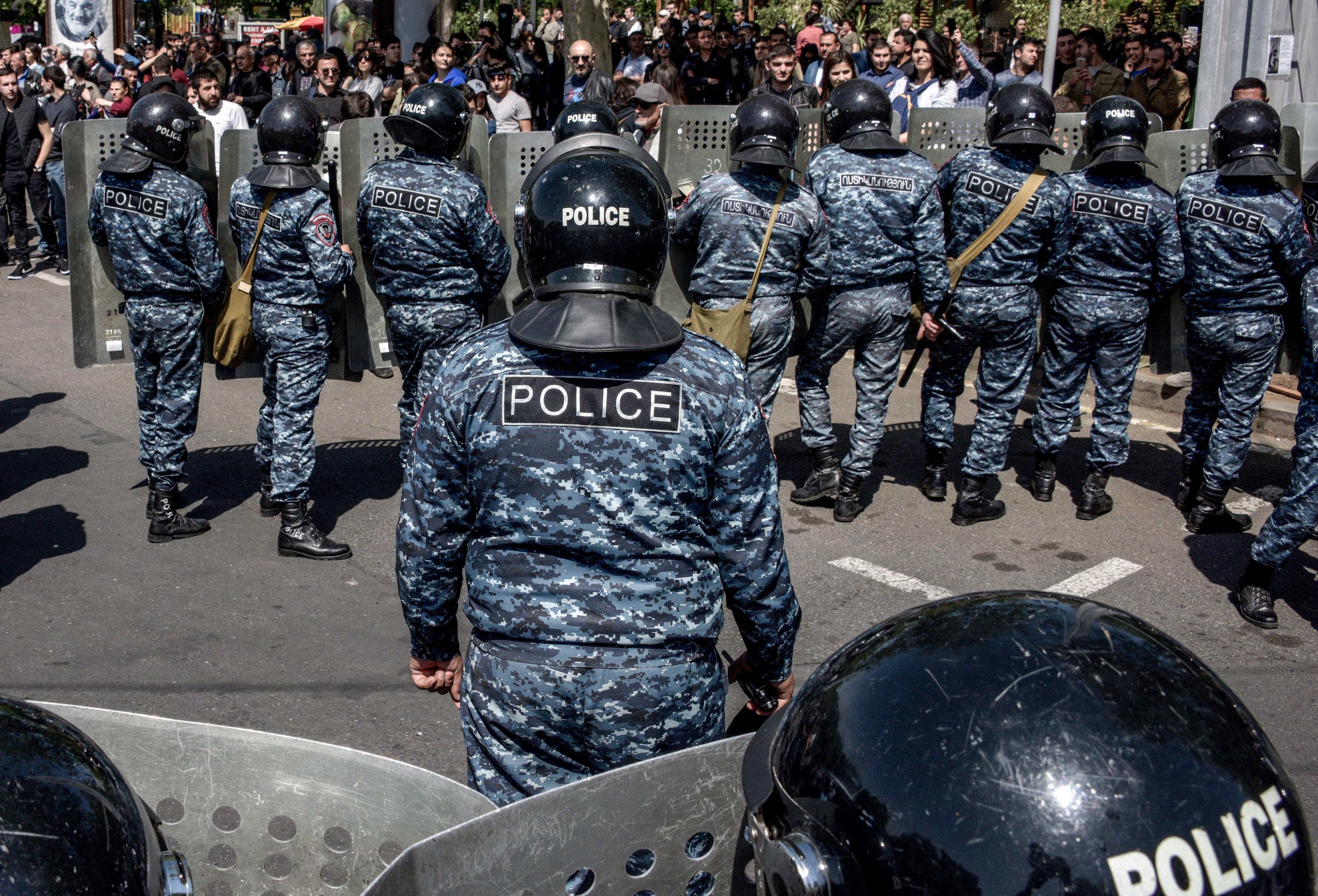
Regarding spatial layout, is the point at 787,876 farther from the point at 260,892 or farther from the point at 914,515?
the point at 914,515

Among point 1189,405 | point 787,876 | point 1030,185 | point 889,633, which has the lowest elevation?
point 1189,405

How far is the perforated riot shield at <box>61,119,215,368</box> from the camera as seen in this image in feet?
20.5

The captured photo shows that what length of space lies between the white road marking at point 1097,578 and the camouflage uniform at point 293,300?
3.63 m

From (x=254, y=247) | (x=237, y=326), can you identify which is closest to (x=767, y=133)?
(x=254, y=247)

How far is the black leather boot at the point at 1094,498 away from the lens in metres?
6.64

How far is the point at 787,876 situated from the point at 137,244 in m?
5.21

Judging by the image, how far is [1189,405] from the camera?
6.62 metres

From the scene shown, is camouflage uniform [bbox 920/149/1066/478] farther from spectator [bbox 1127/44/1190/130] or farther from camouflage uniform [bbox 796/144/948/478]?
spectator [bbox 1127/44/1190/130]

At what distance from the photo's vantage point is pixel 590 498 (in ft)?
7.56

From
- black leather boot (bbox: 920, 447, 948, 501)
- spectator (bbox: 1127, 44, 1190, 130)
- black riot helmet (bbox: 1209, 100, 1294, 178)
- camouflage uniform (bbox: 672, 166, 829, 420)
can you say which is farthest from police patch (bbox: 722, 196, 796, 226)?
spectator (bbox: 1127, 44, 1190, 130)

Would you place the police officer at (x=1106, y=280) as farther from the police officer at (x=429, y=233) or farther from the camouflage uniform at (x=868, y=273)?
the police officer at (x=429, y=233)

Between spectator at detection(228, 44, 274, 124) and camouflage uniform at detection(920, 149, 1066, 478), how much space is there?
31.9ft

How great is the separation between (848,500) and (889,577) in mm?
870

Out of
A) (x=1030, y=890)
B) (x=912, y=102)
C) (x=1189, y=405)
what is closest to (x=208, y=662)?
(x=1030, y=890)
